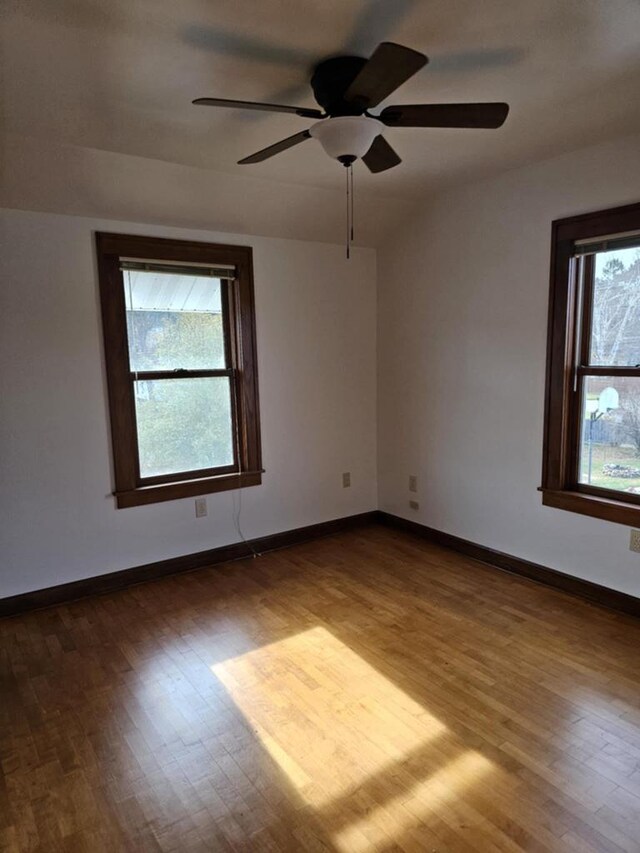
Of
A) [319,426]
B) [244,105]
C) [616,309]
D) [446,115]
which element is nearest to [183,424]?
[319,426]

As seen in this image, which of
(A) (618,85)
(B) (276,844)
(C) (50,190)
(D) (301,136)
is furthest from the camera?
(C) (50,190)

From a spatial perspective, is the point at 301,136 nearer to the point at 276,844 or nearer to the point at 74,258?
the point at 74,258

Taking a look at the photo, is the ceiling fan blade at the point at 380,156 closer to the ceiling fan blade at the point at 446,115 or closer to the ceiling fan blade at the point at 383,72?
the ceiling fan blade at the point at 446,115

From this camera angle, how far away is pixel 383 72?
1571 millimetres

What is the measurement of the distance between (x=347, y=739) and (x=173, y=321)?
259cm

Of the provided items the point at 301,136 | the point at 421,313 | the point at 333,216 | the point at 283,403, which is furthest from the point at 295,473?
the point at 301,136

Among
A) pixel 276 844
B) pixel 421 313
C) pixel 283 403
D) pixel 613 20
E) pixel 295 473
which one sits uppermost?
pixel 613 20

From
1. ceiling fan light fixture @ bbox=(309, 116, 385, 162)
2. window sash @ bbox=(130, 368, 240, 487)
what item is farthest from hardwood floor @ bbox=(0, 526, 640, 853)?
ceiling fan light fixture @ bbox=(309, 116, 385, 162)

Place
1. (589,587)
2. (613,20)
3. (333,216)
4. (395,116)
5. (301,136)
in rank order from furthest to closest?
(333,216), (589,587), (301,136), (395,116), (613,20)

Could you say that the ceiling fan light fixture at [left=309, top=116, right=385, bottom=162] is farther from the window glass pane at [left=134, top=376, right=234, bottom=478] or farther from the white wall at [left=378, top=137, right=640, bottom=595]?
the window glass pane at [left=134, top=376, right=234, bottom=478]

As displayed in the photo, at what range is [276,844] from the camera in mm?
1594

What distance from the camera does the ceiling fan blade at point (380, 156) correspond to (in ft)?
6.92

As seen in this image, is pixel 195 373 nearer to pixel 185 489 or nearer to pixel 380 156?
pixel 185 489

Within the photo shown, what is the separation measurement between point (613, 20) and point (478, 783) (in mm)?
2528
